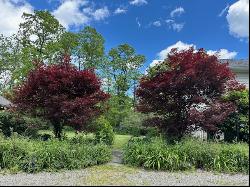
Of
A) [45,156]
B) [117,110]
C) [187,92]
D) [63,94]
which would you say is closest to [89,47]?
[117,110]

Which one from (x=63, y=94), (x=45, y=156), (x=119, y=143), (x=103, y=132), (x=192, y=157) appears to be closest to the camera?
(x=45, y=156)

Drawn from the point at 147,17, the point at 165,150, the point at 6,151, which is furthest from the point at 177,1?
the point at 6,151

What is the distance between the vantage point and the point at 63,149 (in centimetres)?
954

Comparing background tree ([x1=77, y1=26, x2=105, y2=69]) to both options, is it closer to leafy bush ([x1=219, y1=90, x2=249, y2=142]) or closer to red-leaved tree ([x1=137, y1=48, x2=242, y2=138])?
leafy bush ([x1=219, y1=90, x2=249, y2=142])

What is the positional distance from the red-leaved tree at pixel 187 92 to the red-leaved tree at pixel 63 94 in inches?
66.6

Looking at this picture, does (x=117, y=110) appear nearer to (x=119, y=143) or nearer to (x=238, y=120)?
Answer: (x=119, y=143)

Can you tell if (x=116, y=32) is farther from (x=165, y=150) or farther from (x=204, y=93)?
(x=165, y=150)

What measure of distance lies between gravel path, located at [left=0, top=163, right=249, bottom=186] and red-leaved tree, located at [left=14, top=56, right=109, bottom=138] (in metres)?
2.74

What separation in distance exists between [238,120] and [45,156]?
6676mm

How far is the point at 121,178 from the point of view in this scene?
821 centimetres

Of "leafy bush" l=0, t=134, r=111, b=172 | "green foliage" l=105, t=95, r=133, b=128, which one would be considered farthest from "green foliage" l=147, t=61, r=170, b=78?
"green foliage" l=105, t=95, r=133, b=128

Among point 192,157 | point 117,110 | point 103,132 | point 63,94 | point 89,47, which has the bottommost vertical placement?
point 192,157

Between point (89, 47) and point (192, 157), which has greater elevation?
point (89, 47)

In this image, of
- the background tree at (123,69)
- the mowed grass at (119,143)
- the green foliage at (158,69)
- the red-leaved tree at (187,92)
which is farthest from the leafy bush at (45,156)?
the background tree at (123,69)
